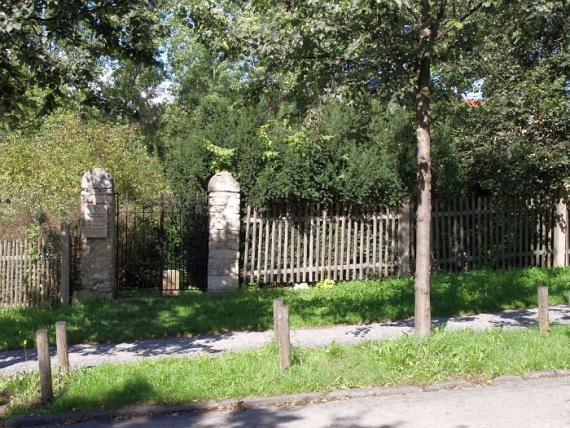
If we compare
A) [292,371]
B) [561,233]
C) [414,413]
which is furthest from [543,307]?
[561,233]

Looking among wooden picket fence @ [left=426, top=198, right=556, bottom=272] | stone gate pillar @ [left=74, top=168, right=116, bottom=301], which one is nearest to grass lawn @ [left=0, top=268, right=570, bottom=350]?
stone gate pillar @ [left=74, top=168, right=116, bottom=301]

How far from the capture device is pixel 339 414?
5.77 meters

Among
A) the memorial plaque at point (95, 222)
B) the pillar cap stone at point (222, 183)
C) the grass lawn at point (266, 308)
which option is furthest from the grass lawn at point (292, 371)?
the pillar cap stone at point (222, 183)

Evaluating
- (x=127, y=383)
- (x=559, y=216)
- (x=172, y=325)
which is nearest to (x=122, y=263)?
(x=172, y=325)

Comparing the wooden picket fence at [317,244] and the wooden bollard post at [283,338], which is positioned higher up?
the wooden picket fence at [317,244]

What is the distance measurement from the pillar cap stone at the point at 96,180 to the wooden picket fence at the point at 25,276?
52.6 inches

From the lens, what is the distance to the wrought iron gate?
12.8 metres

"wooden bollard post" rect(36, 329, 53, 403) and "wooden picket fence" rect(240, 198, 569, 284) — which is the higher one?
"wooden picket fence" rect(240, 198, 569, 284)

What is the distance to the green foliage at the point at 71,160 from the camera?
50.5 ft

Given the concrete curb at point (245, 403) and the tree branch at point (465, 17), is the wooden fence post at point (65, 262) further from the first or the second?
the tree branch at point (465, 17)

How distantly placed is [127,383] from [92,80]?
4.29 meters

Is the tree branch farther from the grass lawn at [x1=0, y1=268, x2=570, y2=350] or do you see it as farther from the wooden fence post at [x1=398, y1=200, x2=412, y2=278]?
the wooden fence post at [x1=398, y1=200, x2=412, y2=278]

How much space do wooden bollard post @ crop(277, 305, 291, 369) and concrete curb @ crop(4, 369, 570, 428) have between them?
0.56m

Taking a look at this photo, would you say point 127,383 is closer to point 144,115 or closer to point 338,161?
point 144,115
